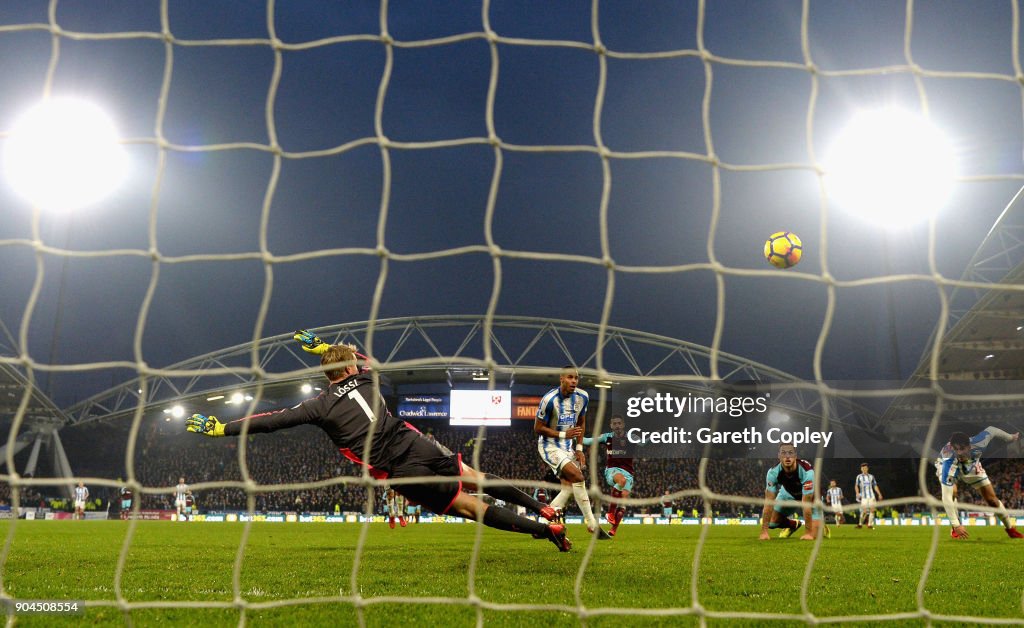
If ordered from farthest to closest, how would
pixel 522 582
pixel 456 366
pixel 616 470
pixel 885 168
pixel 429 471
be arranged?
pixel 456 366 < pixel 885 168 < pixel 616 470 < pixel 429 471 < pixel 522 582

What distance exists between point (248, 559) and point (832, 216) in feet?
110

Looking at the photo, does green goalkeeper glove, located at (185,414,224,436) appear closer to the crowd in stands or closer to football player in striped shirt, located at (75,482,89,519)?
football player in striped shirt, located at (75,482,89,519)

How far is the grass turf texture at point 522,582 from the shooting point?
412 cm

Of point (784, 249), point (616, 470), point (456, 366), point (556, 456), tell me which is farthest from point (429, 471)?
point (456, 366)

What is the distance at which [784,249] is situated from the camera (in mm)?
7887

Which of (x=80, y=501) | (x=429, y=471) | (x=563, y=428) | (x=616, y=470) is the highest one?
(x=563, y=428)

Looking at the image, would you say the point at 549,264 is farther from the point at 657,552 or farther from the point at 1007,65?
the point at 657,552

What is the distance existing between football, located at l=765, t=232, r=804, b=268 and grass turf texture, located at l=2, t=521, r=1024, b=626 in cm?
290

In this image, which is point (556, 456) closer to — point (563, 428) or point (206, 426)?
point (563, 428)

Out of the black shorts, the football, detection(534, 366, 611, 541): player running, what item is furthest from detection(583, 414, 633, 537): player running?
the black shorts

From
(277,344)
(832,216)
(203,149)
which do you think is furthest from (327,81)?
(203,149)

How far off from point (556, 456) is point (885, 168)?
968 centimetres

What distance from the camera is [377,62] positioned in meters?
37.2

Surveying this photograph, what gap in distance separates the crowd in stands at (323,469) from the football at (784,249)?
27279 millimetres
